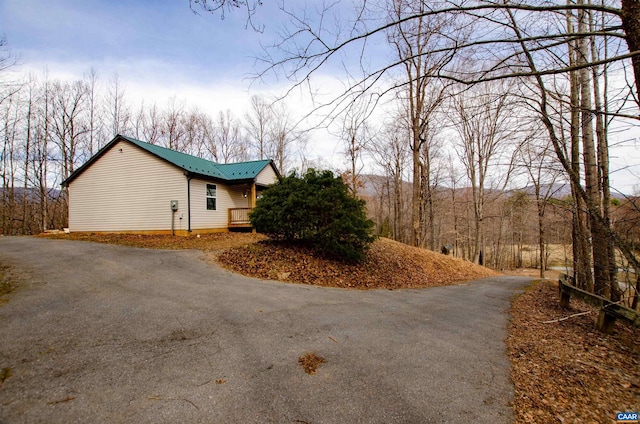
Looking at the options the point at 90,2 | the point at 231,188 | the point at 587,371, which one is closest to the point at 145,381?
the point at 587,371

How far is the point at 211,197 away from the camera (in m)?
15.0

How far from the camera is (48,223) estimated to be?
2241cm

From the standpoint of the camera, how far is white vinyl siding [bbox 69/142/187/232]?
1355 cm

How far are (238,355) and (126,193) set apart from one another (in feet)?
47.5

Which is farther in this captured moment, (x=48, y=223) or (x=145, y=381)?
(x=48, y=223)

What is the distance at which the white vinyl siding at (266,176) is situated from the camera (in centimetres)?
1728

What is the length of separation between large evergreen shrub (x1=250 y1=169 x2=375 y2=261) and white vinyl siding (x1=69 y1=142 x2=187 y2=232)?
6.41 meters

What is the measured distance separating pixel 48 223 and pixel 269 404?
1163 inches

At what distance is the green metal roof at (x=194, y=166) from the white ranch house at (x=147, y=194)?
0.05m

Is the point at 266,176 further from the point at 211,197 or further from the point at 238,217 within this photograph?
the point at 211,197

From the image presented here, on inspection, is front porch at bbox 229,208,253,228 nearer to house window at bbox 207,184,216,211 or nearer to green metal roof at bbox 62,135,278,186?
house window at bbox 207,184,216,211

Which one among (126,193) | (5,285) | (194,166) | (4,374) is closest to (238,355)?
(4,374)

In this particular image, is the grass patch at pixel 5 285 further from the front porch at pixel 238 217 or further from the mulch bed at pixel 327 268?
the front porch at pixel 238 217

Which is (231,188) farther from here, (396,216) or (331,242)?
(396,216)
